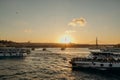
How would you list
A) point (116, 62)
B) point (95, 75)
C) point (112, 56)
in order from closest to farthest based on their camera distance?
point (95, 75) < point (116, 62) < point (112, 56)

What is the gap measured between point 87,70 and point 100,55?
26.7 ft

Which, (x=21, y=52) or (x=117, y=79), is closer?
(x=117, y=79)

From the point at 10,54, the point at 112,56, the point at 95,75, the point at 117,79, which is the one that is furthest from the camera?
the point at 10,54

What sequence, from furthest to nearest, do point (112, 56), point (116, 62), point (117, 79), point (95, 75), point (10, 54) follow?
point (10, 54) → point (112, 56) → point (116, 62) → point (95, 75) → point (117, 79)

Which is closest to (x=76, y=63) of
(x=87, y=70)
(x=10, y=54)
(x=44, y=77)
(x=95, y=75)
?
(x=87, y=70)

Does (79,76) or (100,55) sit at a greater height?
(100,55)

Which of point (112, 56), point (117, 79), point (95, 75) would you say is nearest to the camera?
point (117, 79)

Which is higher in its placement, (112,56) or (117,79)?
(112,56)

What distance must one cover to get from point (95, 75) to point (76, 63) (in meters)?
9.83

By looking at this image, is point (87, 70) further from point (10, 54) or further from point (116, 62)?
point (10, 54)

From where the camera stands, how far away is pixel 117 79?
63625 millimetres

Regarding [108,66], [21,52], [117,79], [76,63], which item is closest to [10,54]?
[21,52]

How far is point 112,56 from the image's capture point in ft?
261

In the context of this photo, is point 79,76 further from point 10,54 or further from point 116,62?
point 10,54
